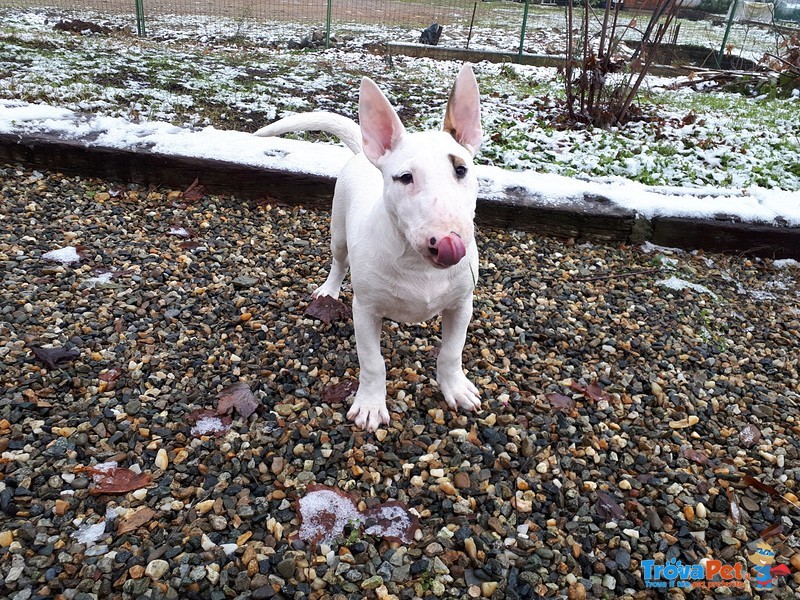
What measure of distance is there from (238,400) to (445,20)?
1759 cm

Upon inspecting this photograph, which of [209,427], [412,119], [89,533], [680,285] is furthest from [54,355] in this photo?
[412,119]

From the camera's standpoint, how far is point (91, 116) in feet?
15.6

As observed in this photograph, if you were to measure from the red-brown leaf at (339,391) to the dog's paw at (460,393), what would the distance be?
414mm

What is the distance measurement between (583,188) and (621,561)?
2948mm

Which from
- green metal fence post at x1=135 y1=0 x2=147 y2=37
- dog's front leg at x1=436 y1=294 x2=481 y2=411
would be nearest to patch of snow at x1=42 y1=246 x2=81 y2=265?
dog's front leg at x1=436 y1=294 x2=481 y2=411

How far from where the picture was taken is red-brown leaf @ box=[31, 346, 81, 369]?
101 inches

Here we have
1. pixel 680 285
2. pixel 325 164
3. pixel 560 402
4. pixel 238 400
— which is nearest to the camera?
pixel 238 400

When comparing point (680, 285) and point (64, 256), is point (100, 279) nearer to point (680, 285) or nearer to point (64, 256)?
point (64, 256)

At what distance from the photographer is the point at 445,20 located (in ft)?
57.2

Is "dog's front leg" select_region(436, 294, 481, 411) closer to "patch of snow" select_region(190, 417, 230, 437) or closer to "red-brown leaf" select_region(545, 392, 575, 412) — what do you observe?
"red-brown leaf" select_region(545, 392, 575, 412)

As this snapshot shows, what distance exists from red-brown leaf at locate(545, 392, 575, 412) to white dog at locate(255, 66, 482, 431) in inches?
14.0

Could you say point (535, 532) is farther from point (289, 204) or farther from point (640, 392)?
point (289, 204)

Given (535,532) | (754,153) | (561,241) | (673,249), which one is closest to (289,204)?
(561,241)

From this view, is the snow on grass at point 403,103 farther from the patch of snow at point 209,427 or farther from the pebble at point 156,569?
the pebble at point 156,569
